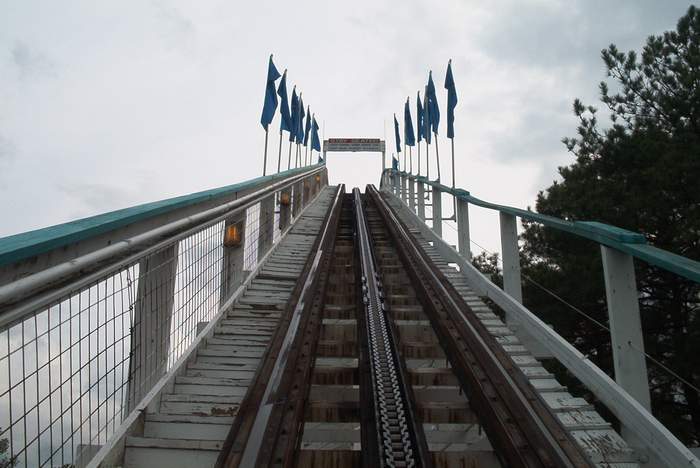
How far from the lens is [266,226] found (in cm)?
788

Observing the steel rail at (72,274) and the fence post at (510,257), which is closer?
the steel rail at (72,274)

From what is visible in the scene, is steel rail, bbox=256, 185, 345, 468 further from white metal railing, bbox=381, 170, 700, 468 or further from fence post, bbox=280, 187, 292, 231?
fence post, bbox=280, 187, 292, 231

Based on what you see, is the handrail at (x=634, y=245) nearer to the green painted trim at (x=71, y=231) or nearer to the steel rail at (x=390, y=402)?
the steel rail at (x=390, y=402)

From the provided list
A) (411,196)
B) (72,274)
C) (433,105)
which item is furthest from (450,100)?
(72,274)

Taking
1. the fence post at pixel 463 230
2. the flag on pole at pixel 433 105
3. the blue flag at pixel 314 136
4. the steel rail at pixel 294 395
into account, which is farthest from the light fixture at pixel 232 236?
the blue flag at pixel 314 136

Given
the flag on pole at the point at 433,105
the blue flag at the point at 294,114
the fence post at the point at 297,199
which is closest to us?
the fence post at the point at 297,199

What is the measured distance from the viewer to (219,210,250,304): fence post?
5.54 metres

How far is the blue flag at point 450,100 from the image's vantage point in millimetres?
16781

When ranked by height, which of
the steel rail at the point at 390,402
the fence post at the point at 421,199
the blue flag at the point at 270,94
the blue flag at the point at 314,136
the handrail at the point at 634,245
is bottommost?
the steel rail at the point at 390,402

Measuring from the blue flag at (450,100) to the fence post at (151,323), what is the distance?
14.3 m

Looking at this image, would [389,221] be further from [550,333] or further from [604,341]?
[550,333]

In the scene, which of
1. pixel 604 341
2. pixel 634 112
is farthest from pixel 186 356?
pixel 634 112

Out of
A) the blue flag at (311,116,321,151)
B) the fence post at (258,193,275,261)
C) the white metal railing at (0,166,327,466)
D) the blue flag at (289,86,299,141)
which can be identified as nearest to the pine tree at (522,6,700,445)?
the fence post at (258,193,275,261)

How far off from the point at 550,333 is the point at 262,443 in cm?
207
